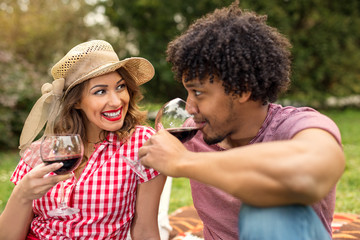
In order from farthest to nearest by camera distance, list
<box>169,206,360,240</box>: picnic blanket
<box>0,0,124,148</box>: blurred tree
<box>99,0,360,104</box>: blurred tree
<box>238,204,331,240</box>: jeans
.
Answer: <box>99,0,360,104</box>: blurred tree < <box>0,0,124,148</box>: blurred tree < <box>169,206,360,240</box>: picnic blanket < <box>238,204,331,240</box>: jeans

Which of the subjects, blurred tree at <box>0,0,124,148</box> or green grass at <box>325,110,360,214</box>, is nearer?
green grass at <box>325,110,360,214</box>

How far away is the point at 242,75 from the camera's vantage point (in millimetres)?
2209

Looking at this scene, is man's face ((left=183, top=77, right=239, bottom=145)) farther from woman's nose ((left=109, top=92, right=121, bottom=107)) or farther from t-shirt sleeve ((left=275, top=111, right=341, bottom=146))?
woman's nose ((left=109, top=92, right=121, bottom=107))

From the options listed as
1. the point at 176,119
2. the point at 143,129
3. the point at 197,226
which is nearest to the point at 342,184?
the point at 197,226

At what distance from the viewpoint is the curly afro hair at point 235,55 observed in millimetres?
2176

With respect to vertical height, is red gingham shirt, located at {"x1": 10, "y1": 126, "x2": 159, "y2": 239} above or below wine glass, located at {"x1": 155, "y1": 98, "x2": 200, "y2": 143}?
below

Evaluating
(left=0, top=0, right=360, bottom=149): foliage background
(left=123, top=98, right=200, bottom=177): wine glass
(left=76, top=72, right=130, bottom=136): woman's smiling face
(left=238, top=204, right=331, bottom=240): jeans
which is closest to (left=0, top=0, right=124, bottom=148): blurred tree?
(left=0, top=0, right=360, bottom=149): foliage background

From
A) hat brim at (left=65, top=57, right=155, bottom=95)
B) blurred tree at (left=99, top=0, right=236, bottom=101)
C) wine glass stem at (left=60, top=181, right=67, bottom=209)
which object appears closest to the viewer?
wine glass stem at (left=60, top=181, right=67, bottom=209)

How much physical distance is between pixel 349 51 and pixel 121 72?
50.1 feet

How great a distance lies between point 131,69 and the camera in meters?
2.98

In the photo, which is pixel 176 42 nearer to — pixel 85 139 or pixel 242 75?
pixel 242 75

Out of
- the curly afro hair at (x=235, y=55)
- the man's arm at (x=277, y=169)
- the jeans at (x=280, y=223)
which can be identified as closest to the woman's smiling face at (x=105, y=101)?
the curly afro hair at (x=235, y=55)

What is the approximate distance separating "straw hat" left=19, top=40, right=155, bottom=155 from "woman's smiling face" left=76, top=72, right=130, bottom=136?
0.07m

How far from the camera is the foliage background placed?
14.2 metres
